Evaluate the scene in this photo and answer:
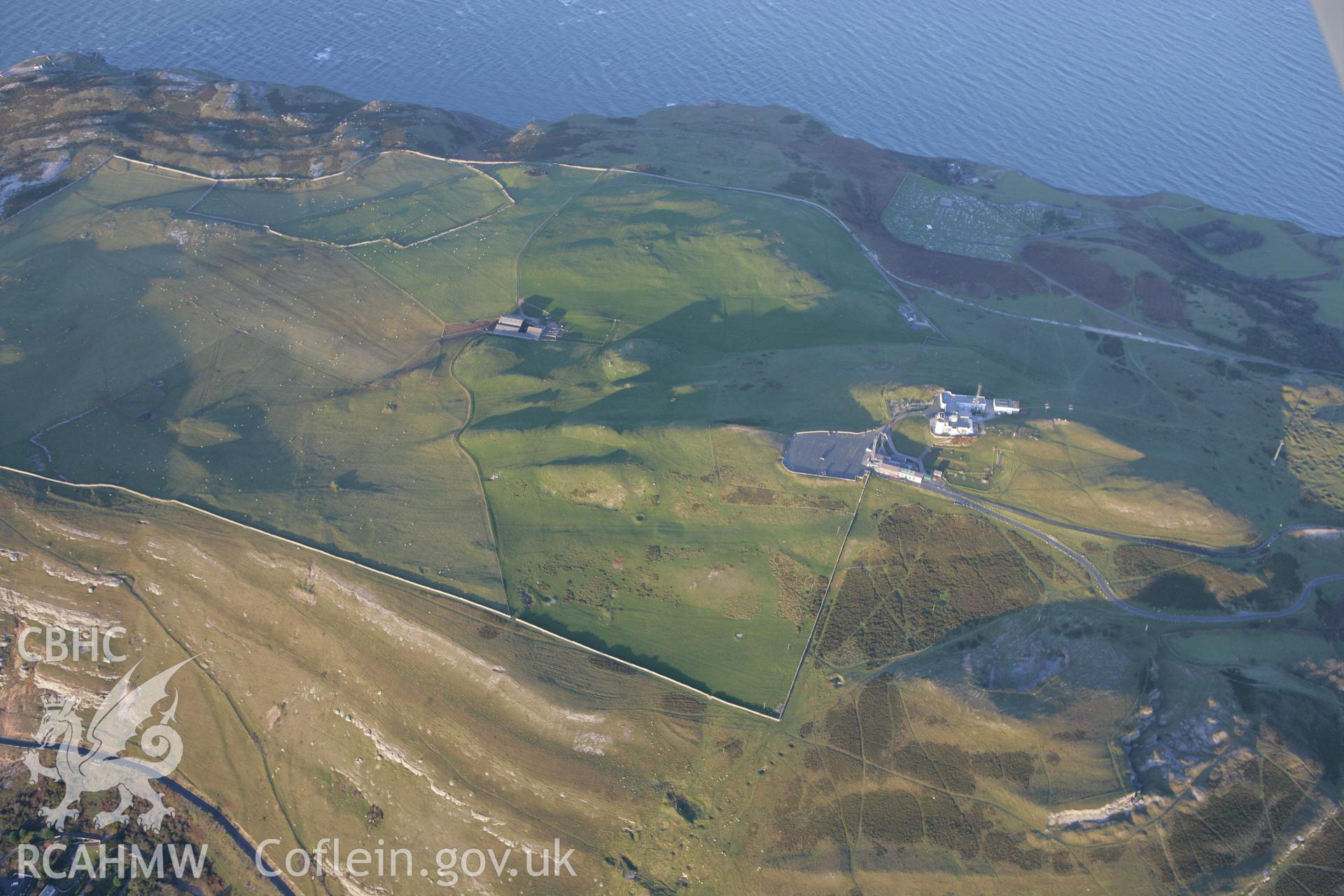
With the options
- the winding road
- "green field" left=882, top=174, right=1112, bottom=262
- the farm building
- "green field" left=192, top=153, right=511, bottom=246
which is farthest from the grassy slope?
"green field" left=882, top=174, right=1112, bottom=262

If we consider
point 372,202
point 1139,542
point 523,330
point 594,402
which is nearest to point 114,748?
point 594,402

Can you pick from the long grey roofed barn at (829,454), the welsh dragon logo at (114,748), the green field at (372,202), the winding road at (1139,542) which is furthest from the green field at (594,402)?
the welsh dragon logo at (114,748)

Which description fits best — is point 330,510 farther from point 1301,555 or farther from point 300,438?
point 1301,555

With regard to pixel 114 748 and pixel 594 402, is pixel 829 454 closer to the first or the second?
pixel 594 402

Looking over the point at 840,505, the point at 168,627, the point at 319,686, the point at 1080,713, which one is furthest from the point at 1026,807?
the point at 168,627

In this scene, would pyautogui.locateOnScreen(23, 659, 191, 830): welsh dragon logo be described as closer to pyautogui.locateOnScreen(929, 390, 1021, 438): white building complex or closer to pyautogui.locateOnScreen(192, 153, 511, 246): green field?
pyautogui.locateOnScreen(192, 153, 511, 246): green field

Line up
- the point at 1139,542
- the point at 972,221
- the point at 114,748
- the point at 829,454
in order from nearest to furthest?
the point at 114,748 → the point at 1139,542 → the point at 829,454 → the point at 972,221
